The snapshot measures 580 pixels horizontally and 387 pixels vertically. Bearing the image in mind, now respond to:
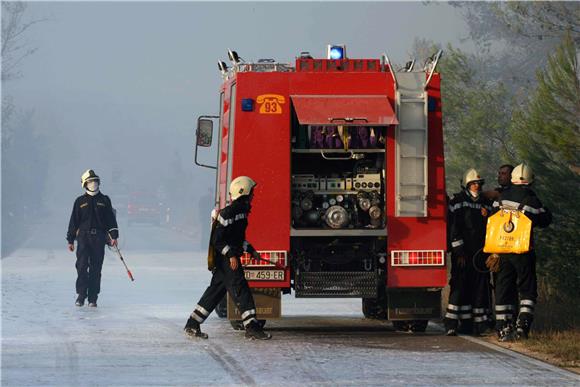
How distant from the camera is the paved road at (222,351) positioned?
11.6 metres

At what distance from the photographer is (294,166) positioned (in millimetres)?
16922

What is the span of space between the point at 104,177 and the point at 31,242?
82.4m

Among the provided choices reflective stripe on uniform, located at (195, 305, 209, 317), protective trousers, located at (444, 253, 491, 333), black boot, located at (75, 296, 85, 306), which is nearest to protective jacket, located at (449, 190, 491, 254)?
protective trousers, located at (444, 253, 491, 333)

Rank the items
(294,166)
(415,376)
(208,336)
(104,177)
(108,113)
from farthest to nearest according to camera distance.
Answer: (108,113), (104,177), (294,166), (208,336), (415,376)

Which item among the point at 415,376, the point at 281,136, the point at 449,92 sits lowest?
the point at 415,376

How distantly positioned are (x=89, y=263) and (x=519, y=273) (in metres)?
7.75

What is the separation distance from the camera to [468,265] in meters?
15.8

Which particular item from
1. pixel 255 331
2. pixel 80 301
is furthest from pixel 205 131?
pixel 80 301

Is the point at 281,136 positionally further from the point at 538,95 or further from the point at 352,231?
the point at 538,95

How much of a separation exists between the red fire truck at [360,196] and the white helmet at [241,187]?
2.11 ft

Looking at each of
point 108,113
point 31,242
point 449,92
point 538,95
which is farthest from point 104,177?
point 538,95

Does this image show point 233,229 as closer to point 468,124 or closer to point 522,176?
point 522,176

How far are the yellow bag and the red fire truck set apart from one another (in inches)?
29.0

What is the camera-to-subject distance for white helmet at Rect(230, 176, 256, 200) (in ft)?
48.9
